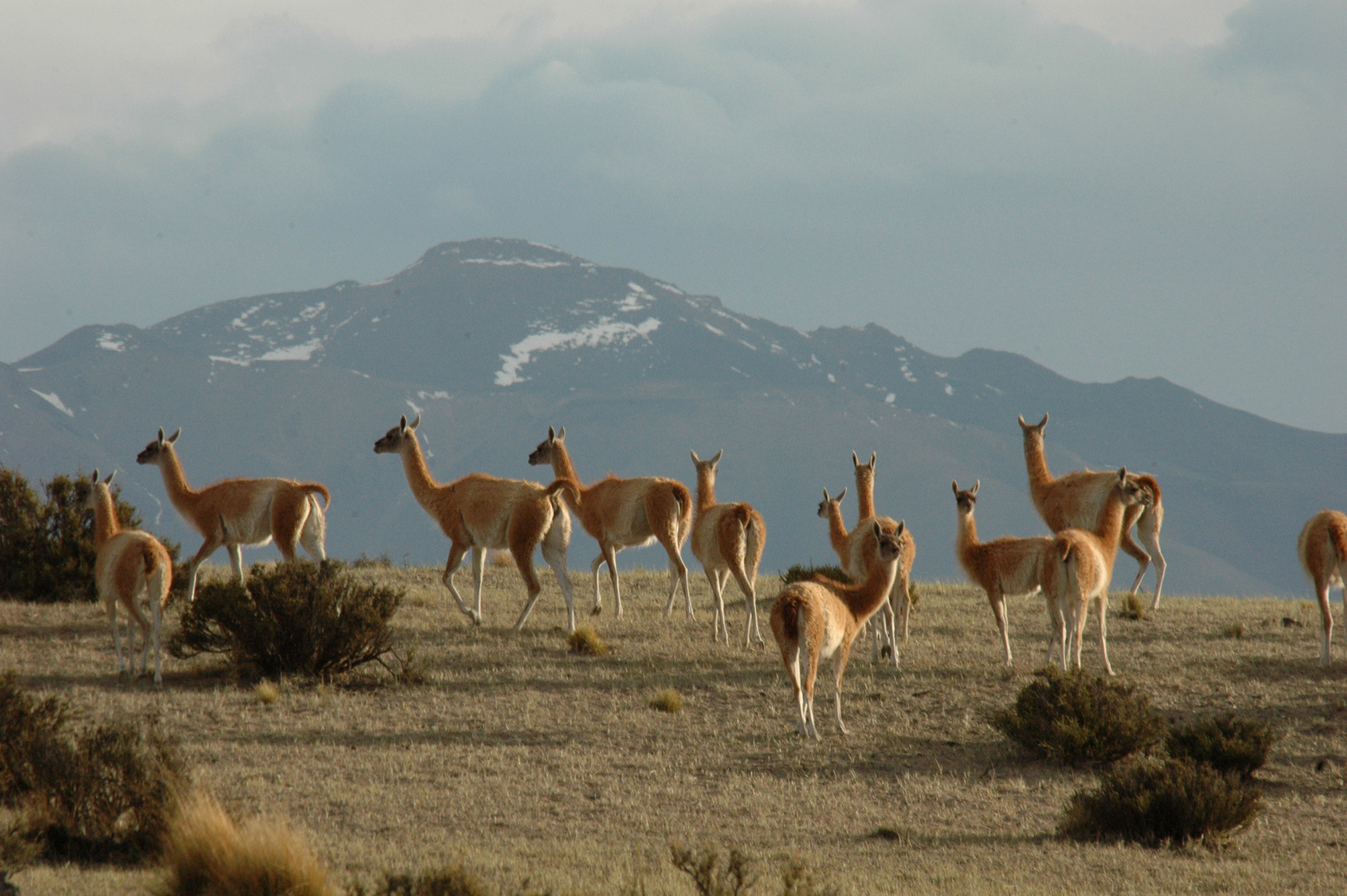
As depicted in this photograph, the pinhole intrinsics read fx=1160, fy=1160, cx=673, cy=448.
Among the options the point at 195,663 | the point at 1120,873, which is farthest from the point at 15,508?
the point at 1120,873

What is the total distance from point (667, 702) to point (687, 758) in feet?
4.57

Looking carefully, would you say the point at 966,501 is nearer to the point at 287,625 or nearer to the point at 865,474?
the point at 865,474

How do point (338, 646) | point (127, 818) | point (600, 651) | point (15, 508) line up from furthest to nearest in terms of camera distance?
point (15, 508) → point (600, 651) → point (338, 646) → point (127, 818)

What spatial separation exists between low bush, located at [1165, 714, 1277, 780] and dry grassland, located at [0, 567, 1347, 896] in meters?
0.30

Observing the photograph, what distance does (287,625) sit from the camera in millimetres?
11336

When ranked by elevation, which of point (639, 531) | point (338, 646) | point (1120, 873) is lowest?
point (1120, 873)

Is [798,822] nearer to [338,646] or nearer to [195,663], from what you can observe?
[338,646]

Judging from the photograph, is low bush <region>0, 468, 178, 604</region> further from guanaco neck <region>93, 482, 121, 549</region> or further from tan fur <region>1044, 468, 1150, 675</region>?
tan fur <region>1044, 468, 1150, 675</region>

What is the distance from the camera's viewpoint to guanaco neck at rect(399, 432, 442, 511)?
595 inches

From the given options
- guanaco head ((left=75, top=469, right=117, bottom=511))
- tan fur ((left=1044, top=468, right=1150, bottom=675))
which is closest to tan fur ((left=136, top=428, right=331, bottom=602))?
guanaco head ((left=75, top=469, right=117, bottom=511))

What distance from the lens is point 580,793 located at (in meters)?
8.14

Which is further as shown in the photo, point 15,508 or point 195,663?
point 15,508

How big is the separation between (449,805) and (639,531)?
726 centimetres

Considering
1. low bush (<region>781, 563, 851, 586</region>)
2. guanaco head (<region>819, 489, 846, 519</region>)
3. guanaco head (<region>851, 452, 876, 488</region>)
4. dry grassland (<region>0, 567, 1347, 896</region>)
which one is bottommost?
dry grassland (<region>0, 567, 1347, 896</region>)
